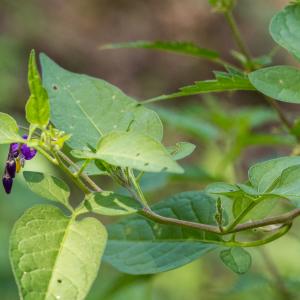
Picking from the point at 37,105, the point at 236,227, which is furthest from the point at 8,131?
the point at 236,227

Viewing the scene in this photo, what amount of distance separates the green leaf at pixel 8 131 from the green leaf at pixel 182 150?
0.25m

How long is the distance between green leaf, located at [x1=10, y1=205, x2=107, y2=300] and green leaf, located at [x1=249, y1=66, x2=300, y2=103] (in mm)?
Answer: 369

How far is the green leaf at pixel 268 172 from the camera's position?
1.10m

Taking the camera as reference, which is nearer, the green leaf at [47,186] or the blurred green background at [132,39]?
the green leaf at [47,186]

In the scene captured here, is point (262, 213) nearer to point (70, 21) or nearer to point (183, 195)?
point (183, 195)

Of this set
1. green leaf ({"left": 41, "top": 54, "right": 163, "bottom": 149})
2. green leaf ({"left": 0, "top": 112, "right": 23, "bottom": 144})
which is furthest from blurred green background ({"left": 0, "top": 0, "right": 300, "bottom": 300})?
green leaf ({"left": 0, "top": 112, "right": 23, "bottom": 144})

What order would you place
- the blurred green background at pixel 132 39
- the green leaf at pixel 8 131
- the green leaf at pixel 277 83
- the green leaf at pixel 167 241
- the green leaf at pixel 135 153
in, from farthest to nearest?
the blurred green background at pixel 132 39 < the green leaf at pixel 167 241 < the green leaf at pixel 277 83 < the green leaf at pixel 8 131 < the green leaf at pixel 135 153

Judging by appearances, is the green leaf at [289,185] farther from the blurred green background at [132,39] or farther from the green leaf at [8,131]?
the blurred green background at [132,39]

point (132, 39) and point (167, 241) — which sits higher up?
point (167, 241)

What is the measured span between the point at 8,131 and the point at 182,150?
11.0 inches

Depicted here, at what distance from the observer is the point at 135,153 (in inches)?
38.2

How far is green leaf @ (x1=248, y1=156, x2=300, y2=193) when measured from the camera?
3.61 feet

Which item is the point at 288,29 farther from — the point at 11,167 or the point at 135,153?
the point at 11,167

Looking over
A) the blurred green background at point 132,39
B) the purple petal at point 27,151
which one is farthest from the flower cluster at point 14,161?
the blurred green background at point 132,39
